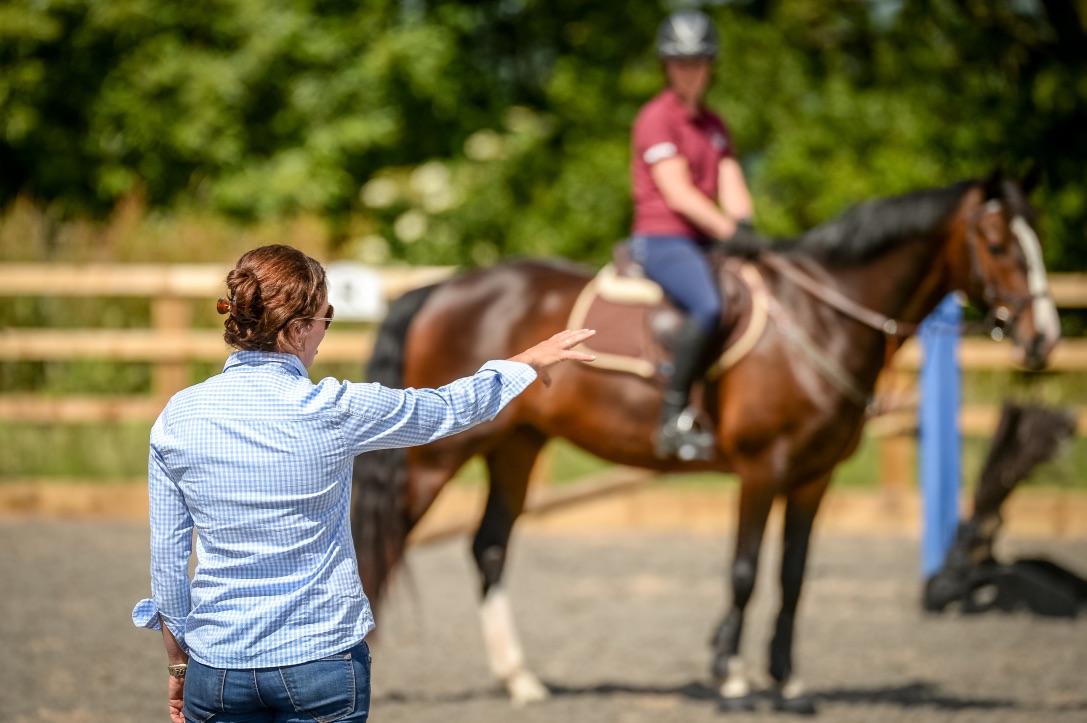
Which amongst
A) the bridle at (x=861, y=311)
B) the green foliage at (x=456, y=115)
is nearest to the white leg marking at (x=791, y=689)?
the bridle at (x=861, y=311)

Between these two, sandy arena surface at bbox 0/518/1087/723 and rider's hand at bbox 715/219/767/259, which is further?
rider's hand at bbox 715/219/767/259

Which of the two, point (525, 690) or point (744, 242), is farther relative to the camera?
point (744, 242)

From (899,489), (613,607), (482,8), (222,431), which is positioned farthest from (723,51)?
(222,431)

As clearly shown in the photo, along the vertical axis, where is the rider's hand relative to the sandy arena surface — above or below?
above

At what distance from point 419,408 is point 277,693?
553mm

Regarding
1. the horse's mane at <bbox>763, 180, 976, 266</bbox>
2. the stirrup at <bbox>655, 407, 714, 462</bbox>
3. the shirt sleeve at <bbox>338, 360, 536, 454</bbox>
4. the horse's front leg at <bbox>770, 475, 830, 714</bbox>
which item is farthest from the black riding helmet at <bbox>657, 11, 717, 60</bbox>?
the shirt sleeve at <bbox>338, 360, 536, 454</bbox>

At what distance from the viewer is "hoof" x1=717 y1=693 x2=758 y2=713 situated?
5133 millimetres

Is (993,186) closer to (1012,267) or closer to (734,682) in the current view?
(1012,267)

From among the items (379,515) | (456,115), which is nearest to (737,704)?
(379,515)

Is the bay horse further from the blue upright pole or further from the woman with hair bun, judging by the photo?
the woman with hair bun

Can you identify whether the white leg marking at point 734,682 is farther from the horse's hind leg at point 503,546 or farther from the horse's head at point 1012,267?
the horse's head at point 1012,267

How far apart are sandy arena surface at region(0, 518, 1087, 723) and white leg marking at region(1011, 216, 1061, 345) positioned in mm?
1485

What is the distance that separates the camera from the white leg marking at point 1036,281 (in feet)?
17.1

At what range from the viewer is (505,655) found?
5.40 meters
